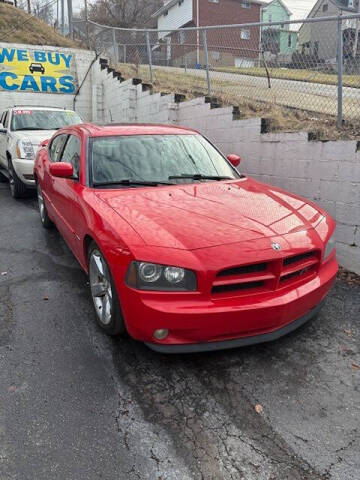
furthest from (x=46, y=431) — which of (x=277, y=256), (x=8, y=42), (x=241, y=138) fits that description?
(x=8, y=42)

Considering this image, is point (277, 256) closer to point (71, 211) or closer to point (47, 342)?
point (47, 342)

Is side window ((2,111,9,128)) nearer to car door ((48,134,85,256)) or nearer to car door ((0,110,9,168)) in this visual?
car door ((0,110,9,168))

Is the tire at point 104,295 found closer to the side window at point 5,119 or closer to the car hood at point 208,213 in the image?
the car hood at point 208,213

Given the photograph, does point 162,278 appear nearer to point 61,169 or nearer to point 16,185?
point 61,169

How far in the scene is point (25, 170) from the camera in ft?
22.5

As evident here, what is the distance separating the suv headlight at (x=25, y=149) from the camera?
6.92m

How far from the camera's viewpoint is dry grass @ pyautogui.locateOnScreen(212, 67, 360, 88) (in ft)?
16.3

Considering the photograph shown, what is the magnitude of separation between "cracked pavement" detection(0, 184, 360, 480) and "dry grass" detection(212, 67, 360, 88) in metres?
3.09

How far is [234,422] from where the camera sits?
226 cm

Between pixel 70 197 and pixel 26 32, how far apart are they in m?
14.6

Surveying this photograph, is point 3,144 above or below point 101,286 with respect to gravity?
above

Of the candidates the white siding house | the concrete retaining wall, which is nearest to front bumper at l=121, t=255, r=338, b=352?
the concrete retaining wall

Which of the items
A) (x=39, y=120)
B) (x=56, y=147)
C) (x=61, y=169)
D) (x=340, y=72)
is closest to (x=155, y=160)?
(x=61, y=169)

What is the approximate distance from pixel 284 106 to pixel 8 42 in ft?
39.3
